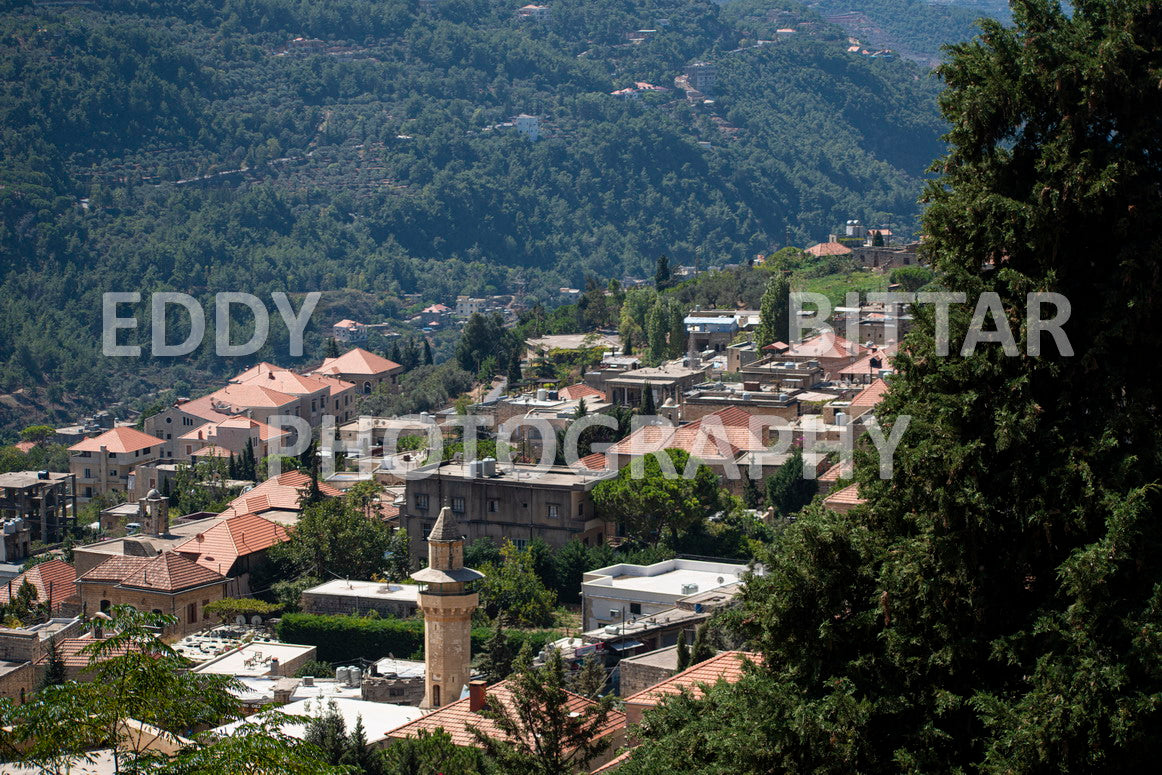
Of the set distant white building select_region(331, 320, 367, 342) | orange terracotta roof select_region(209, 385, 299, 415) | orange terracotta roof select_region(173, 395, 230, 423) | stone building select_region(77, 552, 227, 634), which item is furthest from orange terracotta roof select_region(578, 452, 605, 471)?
distant white building select_region(331, 320, 367, 342)

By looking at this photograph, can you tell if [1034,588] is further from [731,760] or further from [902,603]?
[731,760]

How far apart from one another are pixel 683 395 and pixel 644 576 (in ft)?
54.4

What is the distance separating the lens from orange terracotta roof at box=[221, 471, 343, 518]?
45.2m

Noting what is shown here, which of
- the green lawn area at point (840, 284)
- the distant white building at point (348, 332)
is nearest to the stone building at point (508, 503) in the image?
the green lawn area at point (840, 284)

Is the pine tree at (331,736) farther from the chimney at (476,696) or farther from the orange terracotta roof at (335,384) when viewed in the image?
the orange terracotta roof at (335,384)

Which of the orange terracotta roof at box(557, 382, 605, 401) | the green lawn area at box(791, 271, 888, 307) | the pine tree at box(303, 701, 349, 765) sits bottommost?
the pine tree at box(303, 701, 349, 765)

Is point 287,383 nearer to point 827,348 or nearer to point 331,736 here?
point 827,348

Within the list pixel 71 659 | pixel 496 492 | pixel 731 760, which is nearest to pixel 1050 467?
pixel 731 760

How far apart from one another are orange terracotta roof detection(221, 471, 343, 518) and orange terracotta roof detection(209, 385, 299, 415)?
18853 mm

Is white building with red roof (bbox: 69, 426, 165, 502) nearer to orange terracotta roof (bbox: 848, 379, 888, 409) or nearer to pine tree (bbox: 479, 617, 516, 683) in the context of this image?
orange terracotta roof (bbox: 848, 379, 888, 409)

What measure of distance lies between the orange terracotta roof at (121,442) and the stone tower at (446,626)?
139 ft

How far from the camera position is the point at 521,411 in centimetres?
5209

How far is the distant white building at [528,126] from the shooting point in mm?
194875

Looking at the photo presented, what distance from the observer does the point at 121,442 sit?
67.1 meters
